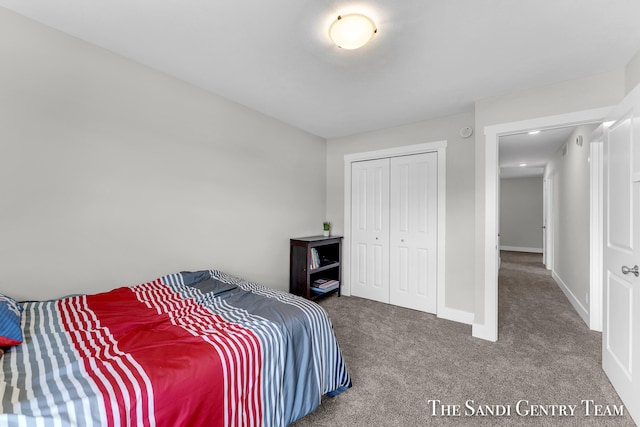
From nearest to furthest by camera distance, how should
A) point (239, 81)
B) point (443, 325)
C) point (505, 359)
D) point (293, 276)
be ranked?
1. point (505, 359)
2. point (239, 81)
3. point (443, 325)
4. point (293, 276)

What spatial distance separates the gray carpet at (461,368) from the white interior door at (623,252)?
0.19 metres

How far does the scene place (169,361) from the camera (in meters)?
1.13

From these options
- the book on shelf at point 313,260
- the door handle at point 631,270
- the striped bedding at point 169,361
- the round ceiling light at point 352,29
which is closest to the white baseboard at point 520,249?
the book on shelf at point 313,260

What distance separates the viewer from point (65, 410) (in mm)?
855

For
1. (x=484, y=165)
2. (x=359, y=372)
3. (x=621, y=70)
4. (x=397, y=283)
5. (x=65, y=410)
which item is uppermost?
(x=621, y=70)

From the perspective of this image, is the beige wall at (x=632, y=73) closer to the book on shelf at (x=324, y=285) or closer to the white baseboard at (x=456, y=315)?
the white baseboard at (x=456, y=315)

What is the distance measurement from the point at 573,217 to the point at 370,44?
12.8 ft

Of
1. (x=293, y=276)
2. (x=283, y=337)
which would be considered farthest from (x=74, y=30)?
(x=293, y=276)

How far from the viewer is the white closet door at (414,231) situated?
3324 mm

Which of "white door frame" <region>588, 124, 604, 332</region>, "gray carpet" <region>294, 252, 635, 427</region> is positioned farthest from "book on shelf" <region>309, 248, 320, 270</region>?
"white door frame" <region>588, 124, 604, 332</region>

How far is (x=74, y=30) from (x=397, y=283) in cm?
384

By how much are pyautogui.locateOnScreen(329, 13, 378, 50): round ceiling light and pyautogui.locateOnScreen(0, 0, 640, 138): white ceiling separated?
0.04 metres

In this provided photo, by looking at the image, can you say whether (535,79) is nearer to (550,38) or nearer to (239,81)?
(550,38)

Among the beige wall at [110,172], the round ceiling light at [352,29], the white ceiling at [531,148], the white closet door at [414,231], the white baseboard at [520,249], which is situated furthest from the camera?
the white baseboard at [520,249]
